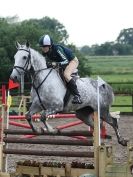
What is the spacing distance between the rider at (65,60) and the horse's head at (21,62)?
0.99 ft

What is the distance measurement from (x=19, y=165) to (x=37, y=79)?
5.41 ft

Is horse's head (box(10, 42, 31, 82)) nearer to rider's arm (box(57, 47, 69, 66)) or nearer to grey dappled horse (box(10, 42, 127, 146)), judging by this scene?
grey dappled horse (box(10, 42, 127, 146))

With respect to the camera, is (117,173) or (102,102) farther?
(102,102)

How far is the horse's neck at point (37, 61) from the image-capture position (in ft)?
30.0

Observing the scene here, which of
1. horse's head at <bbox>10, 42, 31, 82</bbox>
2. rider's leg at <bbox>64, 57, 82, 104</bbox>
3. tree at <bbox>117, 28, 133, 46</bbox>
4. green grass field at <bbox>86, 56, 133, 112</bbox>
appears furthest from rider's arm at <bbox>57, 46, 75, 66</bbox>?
tree at <bbox>117, 28, 133, 46</bbox>

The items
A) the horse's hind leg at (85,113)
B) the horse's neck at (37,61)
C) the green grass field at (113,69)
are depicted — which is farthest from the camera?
the green grass field at (113,69)

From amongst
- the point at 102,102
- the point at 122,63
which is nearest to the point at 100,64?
the point at 122,63

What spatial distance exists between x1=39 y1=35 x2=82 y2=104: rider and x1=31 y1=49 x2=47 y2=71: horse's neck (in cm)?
11

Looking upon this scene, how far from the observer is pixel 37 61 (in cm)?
924

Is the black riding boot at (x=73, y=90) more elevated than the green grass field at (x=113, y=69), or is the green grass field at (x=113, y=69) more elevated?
the black riding boot at (x=73, y=90)

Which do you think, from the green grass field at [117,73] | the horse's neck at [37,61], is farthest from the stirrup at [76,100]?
the green grass field at [117,73]

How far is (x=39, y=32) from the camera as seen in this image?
126ft

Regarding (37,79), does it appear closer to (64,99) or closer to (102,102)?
(64,99)

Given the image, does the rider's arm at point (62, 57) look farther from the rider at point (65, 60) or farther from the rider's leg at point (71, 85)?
the rider's leg at point (71, 85)
